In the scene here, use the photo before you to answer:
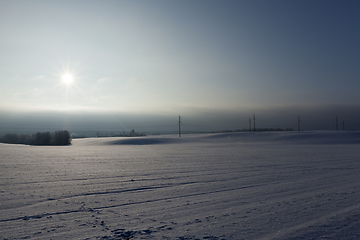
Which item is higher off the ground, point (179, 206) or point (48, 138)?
point (48, 138)

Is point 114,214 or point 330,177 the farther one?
point 330,177

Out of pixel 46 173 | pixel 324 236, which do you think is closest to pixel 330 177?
pixel 324 236

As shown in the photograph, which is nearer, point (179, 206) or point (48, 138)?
point (179, 206)

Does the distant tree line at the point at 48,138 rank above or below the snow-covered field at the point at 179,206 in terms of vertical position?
above

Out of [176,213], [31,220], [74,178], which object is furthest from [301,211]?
[74,178]

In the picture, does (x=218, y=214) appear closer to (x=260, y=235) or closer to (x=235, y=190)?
(x=260, y=235)

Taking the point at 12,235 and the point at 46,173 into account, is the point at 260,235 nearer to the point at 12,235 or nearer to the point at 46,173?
the point at 12,235

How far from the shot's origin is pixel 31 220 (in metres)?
3.82

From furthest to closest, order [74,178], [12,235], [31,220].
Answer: [74,178]
[31,220]
[12,235]

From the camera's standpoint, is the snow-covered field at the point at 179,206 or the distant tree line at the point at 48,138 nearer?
the snow-covered field at the point at 179,206

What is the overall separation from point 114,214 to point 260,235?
2.43m

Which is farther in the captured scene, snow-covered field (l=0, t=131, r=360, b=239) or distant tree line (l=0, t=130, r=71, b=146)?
distant tree line (l=0, t=130, r=71, b=146)

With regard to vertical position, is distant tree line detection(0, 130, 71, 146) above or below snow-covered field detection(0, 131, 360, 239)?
above

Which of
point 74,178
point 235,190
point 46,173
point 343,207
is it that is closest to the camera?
point 343,207
